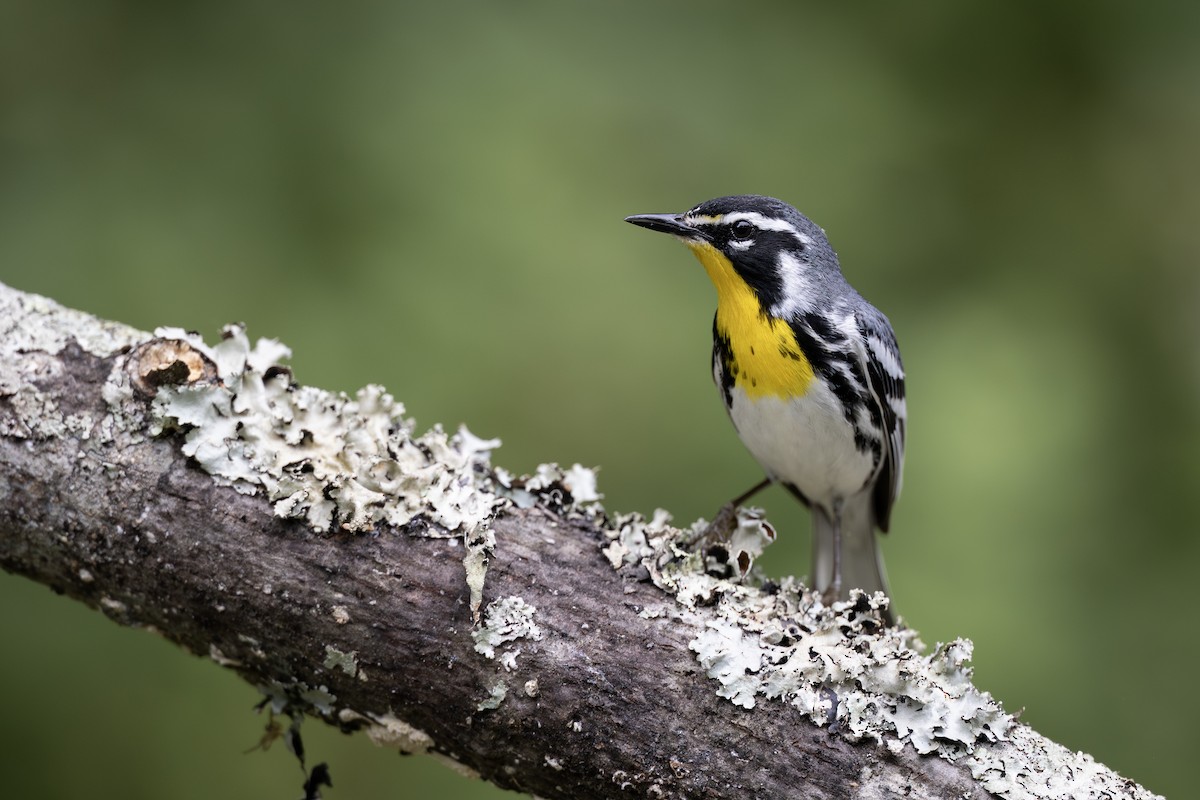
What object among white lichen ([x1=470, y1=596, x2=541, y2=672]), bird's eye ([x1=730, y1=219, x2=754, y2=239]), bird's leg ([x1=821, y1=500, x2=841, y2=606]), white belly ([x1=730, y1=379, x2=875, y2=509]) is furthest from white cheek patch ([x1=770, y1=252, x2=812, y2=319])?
white lichen ([x1=470, y1=596, x2=541, y2=672])

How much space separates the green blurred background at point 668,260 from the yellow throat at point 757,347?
975 millimetres

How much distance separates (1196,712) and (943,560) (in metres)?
0.98

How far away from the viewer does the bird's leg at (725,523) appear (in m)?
2.60

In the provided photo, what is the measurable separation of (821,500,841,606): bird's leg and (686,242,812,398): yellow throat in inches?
23.8

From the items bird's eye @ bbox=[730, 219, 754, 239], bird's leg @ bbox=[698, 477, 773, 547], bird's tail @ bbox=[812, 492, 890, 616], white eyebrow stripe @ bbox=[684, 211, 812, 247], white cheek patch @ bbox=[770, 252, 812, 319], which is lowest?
bird's leg @ bbox=[698, 477, 773, 547]

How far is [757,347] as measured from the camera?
294 cm

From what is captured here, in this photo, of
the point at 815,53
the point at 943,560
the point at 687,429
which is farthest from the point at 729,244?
the point at 815,53

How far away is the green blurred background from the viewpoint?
11.7 feet

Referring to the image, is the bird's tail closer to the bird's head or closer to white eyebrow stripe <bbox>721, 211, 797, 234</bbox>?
the bird's head

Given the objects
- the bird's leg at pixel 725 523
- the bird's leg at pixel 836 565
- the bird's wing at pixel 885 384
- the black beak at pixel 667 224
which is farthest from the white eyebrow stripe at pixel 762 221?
the bird's leg at pixel 836 565

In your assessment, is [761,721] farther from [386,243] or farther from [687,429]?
[386,243]

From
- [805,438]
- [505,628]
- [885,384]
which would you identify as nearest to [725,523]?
[805,438]

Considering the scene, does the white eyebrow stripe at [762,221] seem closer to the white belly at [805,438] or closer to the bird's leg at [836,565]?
the white belly at [805,438]

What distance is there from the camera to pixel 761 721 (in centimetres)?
199
